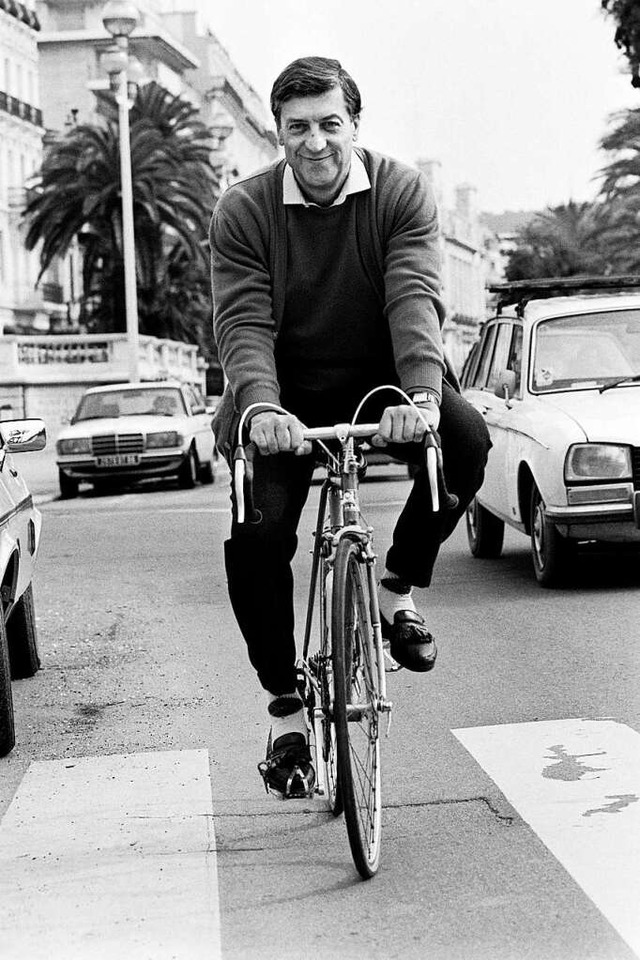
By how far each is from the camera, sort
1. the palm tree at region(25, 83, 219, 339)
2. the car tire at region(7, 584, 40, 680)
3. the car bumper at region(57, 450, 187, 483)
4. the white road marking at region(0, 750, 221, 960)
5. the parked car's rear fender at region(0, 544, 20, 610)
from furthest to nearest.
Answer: the palm tree at region(25, 83, 219, 339) → the car bumper at region(57, 450, 187, 483) → the car tire at region(7, 584, 40, 680) → the parked car's rear fender at region(0, 544, 20, 610) → the white road marking at region(0, 750, 221, 960)

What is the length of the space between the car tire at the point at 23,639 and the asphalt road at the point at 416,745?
126mm

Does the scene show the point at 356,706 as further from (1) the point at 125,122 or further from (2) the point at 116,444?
(1) the point at 125,122

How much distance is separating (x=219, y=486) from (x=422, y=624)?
72.6 feet

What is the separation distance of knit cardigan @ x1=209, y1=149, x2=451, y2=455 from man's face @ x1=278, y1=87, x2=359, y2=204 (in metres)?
0.12

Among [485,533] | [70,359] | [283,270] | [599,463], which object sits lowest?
[70,359]

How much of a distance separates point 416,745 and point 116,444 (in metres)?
20.2

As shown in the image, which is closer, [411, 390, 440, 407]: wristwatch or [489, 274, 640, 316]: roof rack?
[411, 390, 440, 407]: wristwatch

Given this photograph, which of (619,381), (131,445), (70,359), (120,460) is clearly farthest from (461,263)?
(619,381)

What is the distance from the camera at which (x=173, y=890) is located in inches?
186

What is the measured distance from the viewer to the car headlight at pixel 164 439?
1042 inches

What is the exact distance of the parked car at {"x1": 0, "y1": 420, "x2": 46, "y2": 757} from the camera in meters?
6.73

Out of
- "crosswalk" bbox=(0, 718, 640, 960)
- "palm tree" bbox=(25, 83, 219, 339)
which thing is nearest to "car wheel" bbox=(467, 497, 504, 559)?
"crosswalk" bbox=(0, 718, 640, 960)

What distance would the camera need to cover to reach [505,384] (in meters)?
12.1

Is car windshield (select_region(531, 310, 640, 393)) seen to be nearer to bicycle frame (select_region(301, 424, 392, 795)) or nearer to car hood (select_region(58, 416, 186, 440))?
bicycle frame (select_region(301, 424, 392, 795))
